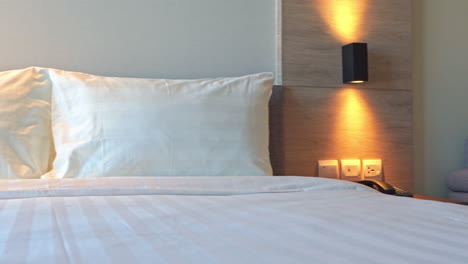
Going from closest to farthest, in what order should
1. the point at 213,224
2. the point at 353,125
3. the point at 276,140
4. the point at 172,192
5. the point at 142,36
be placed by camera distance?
the point at 213,224 < the point at 172,192 < the point at 142,36 < the point at 276,140 < the point at 353,125

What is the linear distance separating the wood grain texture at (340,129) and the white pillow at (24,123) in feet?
3.10

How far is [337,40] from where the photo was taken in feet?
7.32

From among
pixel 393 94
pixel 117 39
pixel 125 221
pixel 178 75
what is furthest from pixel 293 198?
pixel 393 94

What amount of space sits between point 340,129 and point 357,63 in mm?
312

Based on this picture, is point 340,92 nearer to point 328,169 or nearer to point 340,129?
point 340,129

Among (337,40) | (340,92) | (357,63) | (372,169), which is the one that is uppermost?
(337,40)

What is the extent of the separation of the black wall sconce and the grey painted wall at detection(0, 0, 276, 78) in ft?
1.14

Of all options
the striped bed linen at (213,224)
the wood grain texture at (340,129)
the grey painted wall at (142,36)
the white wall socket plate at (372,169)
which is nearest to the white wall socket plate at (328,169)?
the wood grain texture at (340,129)

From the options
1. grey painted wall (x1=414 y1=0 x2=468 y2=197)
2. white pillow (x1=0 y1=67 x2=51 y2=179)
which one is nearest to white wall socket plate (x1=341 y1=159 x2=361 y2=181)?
grey painted wall (x1=414 y1=0 x2=468 y2=197)

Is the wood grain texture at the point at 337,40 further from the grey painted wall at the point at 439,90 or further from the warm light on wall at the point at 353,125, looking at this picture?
the grey painted wall at the point at 439,90

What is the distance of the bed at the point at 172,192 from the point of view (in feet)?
2.25

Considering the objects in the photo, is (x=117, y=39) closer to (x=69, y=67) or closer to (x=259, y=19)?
(x=69, y=67)

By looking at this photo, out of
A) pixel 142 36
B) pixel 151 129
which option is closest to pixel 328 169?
pixel 151 129

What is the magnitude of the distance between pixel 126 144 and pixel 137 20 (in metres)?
0.63
